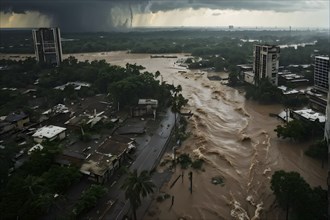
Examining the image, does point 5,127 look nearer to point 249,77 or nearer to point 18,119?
point 18,119

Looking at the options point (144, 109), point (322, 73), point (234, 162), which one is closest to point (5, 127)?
point (144, 109)

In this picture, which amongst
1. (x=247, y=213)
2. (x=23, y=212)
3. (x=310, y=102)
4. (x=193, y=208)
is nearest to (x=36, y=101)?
(x=23, y=212)

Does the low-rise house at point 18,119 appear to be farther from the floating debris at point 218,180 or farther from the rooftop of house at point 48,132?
the floating debris at point 218,180

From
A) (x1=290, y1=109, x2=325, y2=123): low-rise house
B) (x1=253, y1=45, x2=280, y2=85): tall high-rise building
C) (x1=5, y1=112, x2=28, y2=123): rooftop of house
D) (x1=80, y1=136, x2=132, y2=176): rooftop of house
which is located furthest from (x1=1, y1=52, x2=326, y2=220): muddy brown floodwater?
(x1=5, y1=112, x2=28, y2=123): rooftop of house

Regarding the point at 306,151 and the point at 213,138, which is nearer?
the point at 306,151

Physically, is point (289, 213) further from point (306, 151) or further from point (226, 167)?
point (306, 151)
